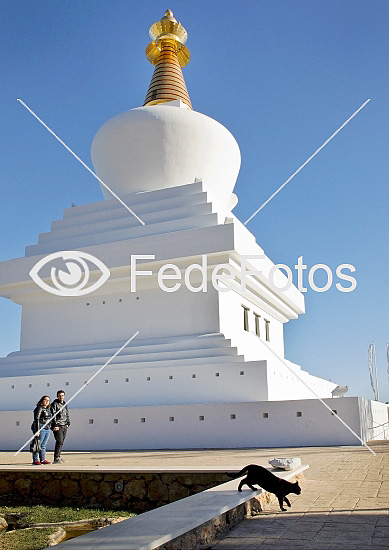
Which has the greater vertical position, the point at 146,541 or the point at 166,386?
the point at 166,386

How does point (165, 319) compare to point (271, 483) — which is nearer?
point (271, 483)

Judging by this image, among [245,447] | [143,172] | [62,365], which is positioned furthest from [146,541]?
[143,172]

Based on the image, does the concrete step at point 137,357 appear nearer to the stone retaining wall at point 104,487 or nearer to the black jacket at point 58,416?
the black jacket at point 58,416

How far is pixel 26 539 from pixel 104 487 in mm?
1777

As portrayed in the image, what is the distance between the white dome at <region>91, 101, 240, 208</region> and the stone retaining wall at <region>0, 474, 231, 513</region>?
10310 mm

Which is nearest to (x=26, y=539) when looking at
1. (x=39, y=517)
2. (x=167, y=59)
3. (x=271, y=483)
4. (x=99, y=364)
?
(x=39, y=517)

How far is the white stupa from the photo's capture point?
1190 centimetres

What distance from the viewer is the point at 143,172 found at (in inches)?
666

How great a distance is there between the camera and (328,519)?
4301 mm

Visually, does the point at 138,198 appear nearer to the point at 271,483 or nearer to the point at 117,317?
the point at 117,317

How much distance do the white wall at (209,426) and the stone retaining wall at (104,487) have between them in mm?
4397

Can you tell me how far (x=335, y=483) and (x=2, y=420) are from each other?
960cm

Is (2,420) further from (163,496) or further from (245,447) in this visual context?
(163,496)

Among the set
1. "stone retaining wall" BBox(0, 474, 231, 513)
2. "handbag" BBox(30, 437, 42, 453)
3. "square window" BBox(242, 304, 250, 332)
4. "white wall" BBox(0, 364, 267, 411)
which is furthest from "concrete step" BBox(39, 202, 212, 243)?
"stone retaining wall" BBox(0, 474, 231, 513)
